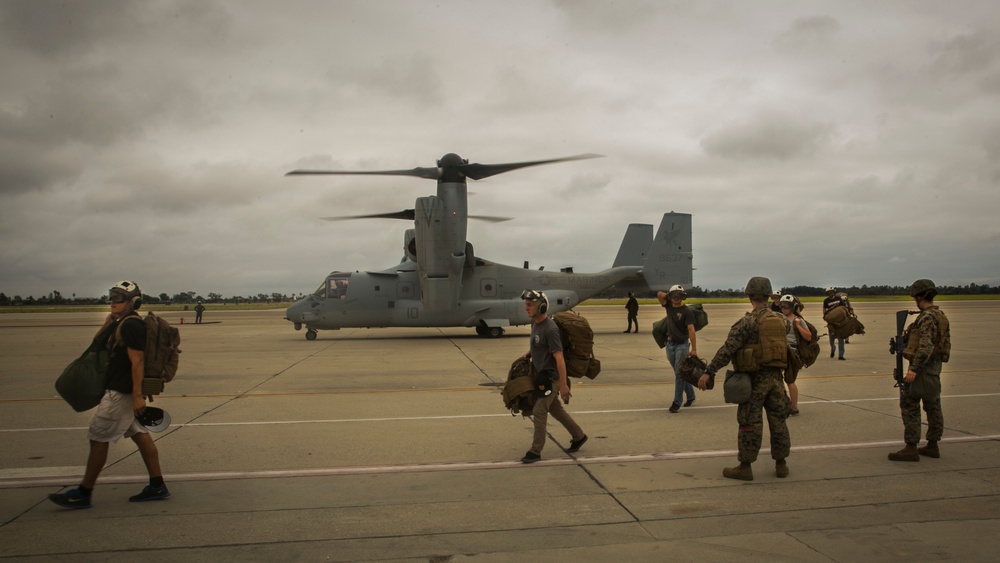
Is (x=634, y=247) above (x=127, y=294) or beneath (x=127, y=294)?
above

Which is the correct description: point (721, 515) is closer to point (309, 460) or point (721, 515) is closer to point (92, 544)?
point (309, 460)

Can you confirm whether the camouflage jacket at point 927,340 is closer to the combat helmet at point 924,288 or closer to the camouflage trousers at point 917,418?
the combat helmet at point 924,288

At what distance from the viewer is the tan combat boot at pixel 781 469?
19.1 ft

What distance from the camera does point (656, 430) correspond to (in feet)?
25.7

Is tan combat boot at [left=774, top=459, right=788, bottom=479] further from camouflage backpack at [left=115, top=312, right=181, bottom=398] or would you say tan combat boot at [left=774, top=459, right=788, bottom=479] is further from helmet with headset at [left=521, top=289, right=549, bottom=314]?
camouflage backpack at [left=115, top=312, right=181, bottom=398]

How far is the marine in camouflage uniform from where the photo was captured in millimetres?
6219

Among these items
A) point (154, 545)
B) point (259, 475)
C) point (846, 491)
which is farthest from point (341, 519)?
point (846, 491)

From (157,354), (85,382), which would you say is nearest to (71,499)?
(85,382)

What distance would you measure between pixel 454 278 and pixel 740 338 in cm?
1729

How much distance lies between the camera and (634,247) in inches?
1128

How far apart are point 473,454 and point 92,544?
3.41 m

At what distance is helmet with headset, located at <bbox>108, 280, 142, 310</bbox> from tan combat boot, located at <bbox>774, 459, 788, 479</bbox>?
567 cm

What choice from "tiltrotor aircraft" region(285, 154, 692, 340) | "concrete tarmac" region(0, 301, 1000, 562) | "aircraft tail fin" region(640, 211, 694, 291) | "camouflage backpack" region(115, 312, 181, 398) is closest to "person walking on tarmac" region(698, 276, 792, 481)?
"concrete tarmac" region(0, 301, 1000, 562)

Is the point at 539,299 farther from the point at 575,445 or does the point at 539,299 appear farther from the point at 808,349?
the point at 808,349
